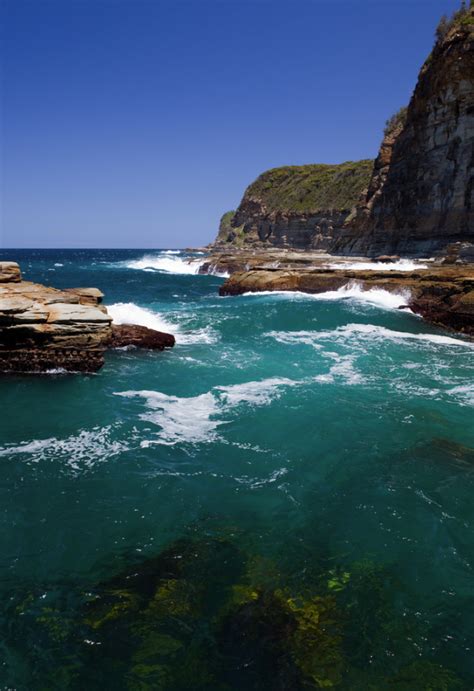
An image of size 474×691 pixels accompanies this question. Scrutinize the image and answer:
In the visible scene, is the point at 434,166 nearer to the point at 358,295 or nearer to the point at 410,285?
the point at 358,295

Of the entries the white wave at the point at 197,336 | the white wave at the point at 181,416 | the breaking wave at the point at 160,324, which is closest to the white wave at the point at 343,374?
A: the white wave at the point at 181,416

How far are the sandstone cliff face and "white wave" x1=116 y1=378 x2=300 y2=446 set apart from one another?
3673 cm

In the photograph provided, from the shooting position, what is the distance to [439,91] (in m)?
42.6

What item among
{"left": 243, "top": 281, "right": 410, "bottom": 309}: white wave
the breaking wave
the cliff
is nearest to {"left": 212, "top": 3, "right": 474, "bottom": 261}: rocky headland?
{"left": 243, "top": 281, "right": 410, "bottom": 309}: white wave

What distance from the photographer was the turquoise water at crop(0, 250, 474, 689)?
471 centimetres

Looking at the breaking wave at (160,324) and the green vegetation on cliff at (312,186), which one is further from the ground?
the green vegetation on cliff at (312,186)

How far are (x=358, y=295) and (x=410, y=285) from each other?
437cm

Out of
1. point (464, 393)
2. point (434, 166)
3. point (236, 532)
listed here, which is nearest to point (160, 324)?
point (464, 393)

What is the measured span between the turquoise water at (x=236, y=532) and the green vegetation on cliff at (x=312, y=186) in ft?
268

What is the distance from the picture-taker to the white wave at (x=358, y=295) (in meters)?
29.2

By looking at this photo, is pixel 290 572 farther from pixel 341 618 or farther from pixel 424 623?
pixel 424 623

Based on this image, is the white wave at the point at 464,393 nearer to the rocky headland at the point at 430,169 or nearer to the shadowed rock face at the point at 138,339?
the shadowed rock face at the point at 138,339

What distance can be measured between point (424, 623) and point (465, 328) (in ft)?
62.8

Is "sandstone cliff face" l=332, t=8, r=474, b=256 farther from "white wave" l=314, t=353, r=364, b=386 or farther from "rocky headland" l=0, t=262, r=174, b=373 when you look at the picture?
"rocky headland" l=0, t=262, r=174, b=373
